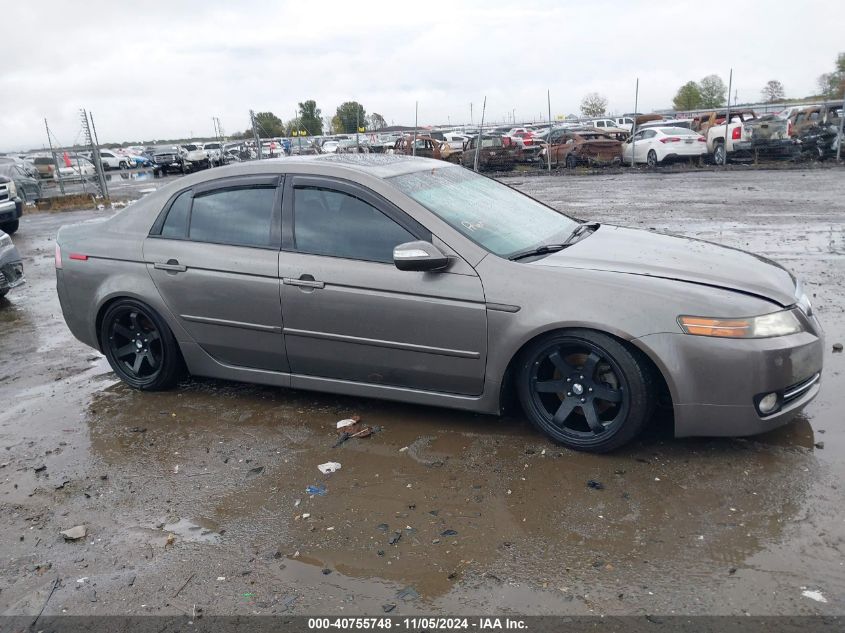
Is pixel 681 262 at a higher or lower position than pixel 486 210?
lower

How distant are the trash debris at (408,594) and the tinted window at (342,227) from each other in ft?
6.23

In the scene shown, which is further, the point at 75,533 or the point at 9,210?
the point at 9,210

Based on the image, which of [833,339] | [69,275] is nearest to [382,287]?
[69,275]

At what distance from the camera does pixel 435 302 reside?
3979 mm

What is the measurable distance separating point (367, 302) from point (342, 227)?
1.70ft

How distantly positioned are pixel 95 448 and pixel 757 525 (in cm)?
370

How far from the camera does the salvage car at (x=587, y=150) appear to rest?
82.1 ft

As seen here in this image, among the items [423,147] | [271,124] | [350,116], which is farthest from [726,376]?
[271,124]

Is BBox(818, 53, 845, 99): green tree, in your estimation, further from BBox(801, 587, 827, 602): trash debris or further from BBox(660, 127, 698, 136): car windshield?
BBox(801, 587, 827, 602): trash debris

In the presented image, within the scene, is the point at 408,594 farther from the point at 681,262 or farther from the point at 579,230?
the point at 579,230

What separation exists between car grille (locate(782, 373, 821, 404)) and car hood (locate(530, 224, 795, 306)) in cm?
42

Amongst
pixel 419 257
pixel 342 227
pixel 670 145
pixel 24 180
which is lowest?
pixel 670 145

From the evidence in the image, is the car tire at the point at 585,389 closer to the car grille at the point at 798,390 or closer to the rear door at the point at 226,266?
the car grille at the point at 798,390

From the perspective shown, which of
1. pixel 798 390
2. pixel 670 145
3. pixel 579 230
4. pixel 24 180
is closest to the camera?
pixel 798 390
